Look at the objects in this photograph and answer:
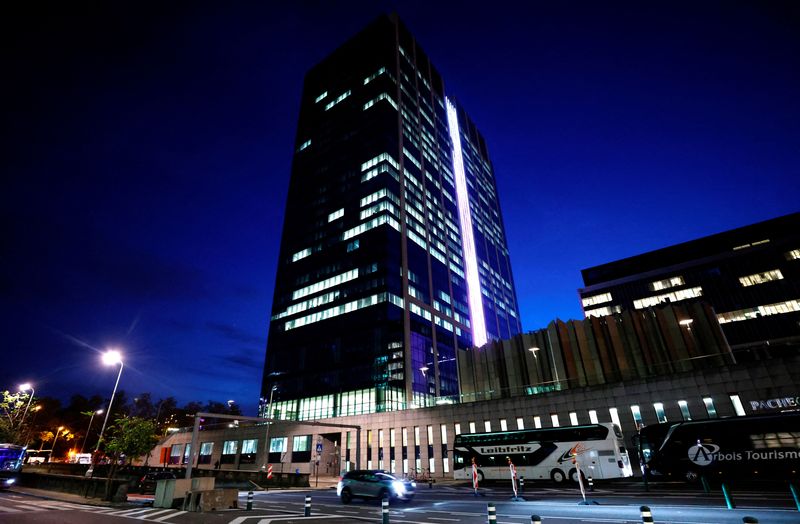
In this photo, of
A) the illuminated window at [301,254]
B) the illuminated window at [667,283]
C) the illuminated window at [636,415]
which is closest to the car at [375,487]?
the illuminated window at [636,415]

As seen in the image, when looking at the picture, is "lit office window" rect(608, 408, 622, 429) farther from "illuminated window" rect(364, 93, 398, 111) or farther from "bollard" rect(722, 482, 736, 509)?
"illuminated window" rect(364, 93, 398, 111)

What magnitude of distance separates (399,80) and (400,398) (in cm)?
8723

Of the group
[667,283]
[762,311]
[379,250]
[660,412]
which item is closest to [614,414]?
[660,412]

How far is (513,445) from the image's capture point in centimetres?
3272

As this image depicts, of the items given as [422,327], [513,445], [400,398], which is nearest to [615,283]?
[422,327]

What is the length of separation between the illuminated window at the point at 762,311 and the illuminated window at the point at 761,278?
17.0 feet

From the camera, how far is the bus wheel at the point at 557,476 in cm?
2953

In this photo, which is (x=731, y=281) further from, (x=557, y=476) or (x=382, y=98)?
(x=382, y=98)

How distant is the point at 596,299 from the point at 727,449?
7934 centimetres

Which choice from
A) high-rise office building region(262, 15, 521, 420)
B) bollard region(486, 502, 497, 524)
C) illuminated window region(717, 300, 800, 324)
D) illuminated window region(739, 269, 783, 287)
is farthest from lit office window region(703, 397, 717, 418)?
illuminated window region(739, 269, 783, 287)

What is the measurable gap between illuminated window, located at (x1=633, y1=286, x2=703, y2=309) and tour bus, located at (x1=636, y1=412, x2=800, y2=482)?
231 ft

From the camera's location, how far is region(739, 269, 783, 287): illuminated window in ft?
244

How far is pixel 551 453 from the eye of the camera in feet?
100

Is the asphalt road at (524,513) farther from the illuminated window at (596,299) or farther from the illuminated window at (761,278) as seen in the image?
the illuminated window at (596,299)
